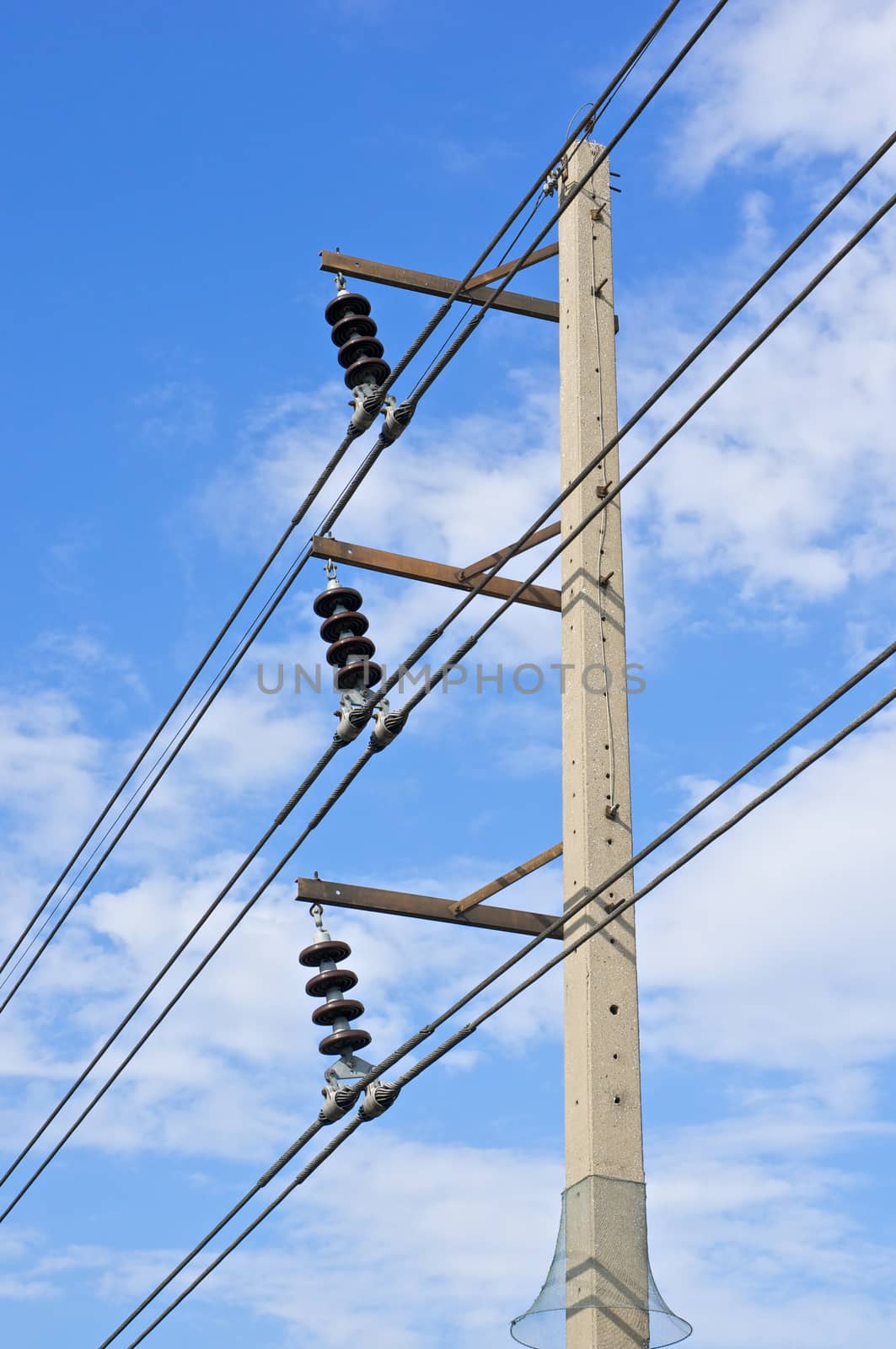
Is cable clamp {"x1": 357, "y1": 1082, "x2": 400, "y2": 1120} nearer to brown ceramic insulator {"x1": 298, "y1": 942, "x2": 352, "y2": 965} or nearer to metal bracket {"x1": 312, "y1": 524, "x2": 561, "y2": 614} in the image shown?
brown ceramic insulator {"x1": 298, "y1": 942, "x2": 352, "y2": 965}

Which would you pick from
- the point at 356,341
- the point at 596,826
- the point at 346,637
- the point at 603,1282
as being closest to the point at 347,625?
the point at 346,637

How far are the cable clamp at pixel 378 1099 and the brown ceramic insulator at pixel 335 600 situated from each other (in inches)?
92.5

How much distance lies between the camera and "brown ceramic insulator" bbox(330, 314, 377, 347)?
9219 millimetres

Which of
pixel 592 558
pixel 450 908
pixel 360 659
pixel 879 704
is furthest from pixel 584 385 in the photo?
pixel 879 704

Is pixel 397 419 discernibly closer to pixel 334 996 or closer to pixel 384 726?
pixel 384 726

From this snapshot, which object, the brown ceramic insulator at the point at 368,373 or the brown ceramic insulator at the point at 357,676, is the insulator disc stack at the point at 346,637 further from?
the brown ceramic insulator at the point at 368,373

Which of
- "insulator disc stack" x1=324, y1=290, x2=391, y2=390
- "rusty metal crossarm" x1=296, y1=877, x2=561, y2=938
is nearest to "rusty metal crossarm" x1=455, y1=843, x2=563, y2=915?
"rusty metal crossarm" x1=296, y1=877, x2=561, y2=938

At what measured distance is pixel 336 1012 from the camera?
897 cm

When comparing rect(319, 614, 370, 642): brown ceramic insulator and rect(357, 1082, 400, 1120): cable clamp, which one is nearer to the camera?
rect(357, 1082, 400, 1120): cable clamp

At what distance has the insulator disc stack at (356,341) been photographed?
8953mm

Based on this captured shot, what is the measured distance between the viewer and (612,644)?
8047mm

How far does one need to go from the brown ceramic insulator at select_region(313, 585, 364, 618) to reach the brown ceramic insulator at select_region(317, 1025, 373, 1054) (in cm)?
204

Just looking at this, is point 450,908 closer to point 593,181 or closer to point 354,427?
point 354,427

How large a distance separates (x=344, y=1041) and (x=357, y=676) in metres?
1.73
